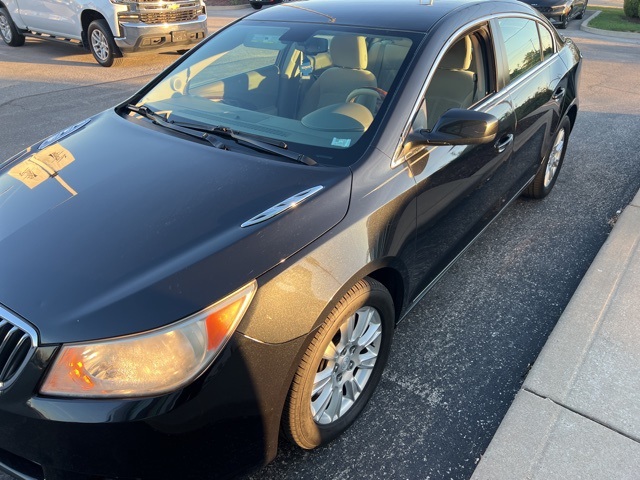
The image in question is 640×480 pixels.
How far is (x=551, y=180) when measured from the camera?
451cm

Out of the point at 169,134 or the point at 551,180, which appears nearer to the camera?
the point at 169,134

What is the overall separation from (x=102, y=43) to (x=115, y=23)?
Answer: 0.52 m

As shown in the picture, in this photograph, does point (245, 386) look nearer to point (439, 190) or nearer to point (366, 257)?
point (366, 257)

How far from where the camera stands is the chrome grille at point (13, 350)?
163 centimetres

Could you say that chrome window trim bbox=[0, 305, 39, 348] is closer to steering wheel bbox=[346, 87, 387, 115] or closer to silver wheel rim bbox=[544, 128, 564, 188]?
steering wheel bbox=[346, 87, 387, 115]

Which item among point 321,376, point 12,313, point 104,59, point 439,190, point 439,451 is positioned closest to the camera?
point 12,313

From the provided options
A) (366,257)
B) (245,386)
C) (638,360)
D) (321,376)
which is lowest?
(638,360)

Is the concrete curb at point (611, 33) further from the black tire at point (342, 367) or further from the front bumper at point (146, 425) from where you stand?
the front bumper at point (146, 425)

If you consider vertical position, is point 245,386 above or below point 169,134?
below

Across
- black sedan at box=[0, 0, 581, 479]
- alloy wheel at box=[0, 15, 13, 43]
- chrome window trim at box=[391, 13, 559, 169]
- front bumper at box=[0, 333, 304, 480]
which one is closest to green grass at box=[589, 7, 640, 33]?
chrome window trim at box=[391, 13, 559, 169]

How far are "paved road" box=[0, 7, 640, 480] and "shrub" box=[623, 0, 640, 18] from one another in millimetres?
12417

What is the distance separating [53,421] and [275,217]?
945 millimetres

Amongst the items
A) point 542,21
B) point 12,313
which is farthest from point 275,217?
point 542,21

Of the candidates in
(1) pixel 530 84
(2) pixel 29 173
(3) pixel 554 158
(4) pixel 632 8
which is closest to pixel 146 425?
(2) pixel 29 173
